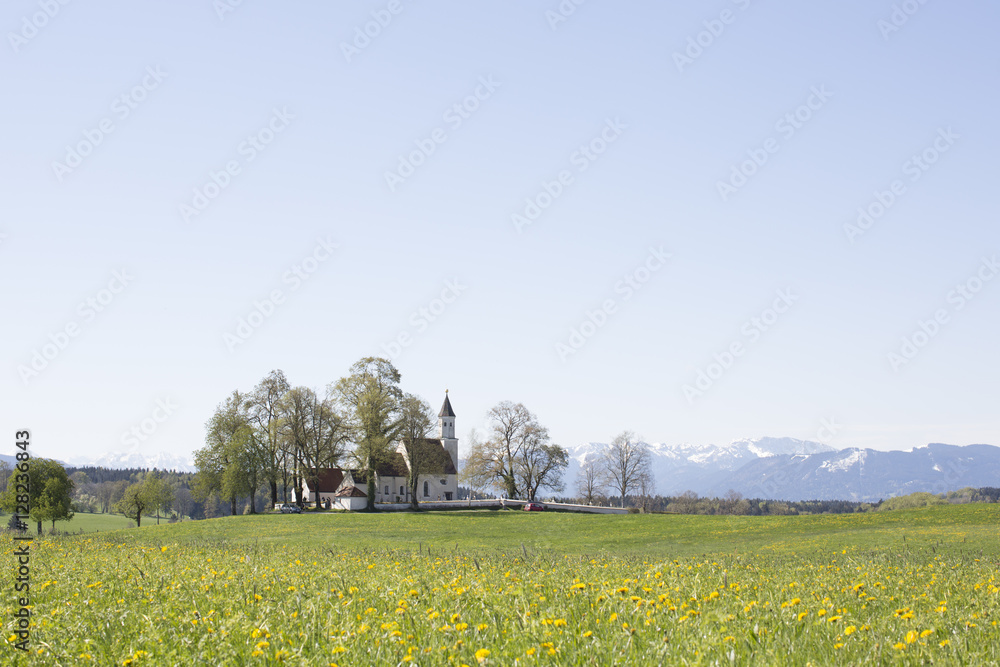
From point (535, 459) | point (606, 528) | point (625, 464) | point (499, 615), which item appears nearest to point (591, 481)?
point (625, 464)

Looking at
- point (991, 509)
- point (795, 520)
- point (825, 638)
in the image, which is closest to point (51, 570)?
point (825, 638)

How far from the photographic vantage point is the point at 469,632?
6.84 metres

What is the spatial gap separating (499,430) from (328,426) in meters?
24.0

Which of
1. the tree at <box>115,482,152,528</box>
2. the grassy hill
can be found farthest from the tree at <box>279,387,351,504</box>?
the tree at <box>115,482,152,528</box>

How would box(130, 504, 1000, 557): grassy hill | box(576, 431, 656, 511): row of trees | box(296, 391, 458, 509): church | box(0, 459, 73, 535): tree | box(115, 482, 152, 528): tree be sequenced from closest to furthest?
box(130, 504, 1000, 557): grassy hill
box(0, 459, 73, 535): tree
box(296, 391, 458, 509): church
box(115, 482, 152, 528): tree
box(576, 431, 656, 511): row of trees

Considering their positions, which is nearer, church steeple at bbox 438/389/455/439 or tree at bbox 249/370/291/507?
tree at bbox 249/370/291/507

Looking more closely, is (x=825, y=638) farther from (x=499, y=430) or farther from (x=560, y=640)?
(x=499, y=430)

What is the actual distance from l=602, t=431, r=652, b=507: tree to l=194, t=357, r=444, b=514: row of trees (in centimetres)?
4544

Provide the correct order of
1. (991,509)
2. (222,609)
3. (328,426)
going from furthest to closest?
1. (328,426)
2. (991,509)
3. (222,609)

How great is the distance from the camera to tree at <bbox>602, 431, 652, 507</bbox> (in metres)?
112

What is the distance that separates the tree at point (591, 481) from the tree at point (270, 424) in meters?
54.9

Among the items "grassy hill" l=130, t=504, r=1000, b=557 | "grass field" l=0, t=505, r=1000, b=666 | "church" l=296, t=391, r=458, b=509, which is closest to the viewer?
"grass field" l=0, t=505, r=1000, b=666

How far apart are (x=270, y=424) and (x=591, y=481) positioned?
64436mm

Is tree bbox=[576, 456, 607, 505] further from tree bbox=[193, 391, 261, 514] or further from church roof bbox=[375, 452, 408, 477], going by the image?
tree bbox=[193, 391, 261, 514]
